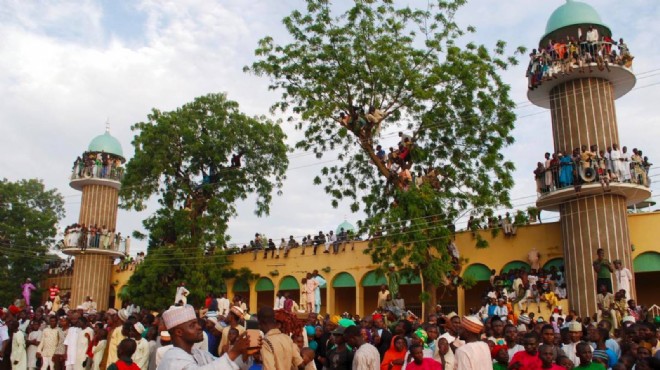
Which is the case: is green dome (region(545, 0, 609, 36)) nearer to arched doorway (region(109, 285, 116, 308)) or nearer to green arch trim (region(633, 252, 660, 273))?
green arch trim (region(633, 252, 660, 273))

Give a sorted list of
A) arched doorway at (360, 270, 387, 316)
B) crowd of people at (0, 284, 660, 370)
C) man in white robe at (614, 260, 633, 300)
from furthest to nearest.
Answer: arched doorway at (360, 270, 387, 316), man in white robe at (614, 260, 633, 300), crowd of people at (0, 284, 660, 370)

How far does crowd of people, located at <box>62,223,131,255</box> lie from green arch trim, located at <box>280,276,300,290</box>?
31.3 feet

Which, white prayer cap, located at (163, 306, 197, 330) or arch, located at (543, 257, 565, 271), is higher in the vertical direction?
arch, located at (543, 257, 565, 271)

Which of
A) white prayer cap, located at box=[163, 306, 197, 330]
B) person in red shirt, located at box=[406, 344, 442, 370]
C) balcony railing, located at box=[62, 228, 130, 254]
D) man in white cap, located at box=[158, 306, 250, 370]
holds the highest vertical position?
balcony railing, located at box=[62, 228, 130, 254]

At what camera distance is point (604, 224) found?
18297 millimetres

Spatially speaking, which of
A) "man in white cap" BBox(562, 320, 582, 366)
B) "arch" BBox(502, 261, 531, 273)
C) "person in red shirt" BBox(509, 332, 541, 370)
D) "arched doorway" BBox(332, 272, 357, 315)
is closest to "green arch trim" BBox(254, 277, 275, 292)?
"arched doorway" BBox(332, 272, 357, 315)

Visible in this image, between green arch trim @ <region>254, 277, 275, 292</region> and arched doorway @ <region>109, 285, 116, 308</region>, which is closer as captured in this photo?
green arch trim @ <region>254, 277, 275, 292</region>

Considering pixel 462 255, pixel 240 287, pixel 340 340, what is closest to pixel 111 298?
pixel 240 287

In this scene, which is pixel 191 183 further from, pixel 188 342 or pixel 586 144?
pixel 188 342

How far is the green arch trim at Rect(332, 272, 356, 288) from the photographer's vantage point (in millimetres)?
26203

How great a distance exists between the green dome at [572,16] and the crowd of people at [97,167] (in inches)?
859

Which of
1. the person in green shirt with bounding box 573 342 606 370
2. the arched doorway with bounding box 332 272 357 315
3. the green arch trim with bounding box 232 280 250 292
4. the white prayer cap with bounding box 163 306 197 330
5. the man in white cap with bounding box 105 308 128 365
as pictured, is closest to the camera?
the white prayer cap with bounding box 163 306 197 330

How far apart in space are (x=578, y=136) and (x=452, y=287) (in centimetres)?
629

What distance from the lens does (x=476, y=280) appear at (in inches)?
856
